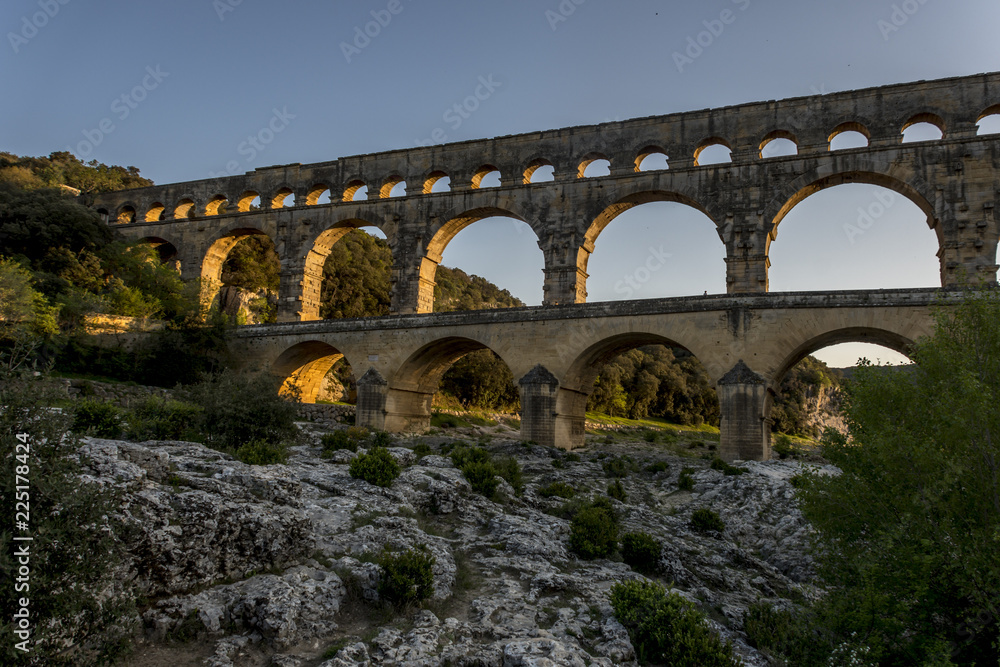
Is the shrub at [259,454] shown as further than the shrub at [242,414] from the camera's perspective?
No

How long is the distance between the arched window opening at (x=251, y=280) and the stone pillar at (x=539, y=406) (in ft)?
66.9

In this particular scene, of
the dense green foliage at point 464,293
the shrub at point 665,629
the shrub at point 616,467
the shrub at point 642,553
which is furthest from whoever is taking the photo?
the dense green foliage at point 464,293

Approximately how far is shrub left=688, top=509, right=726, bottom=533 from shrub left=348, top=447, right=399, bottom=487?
21.8 feet

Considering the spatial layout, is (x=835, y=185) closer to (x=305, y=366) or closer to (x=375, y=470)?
(x=375, y=470)

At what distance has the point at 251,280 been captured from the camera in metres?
41.7

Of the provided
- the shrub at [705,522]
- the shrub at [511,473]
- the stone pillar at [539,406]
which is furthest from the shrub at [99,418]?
the stone pillar at [539,406]

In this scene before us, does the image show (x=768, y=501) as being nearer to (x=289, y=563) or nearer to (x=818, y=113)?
(x=289, y=563)

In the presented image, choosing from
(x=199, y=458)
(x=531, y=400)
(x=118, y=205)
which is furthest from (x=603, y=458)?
(x=118, y=205)

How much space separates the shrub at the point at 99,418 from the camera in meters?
12.4

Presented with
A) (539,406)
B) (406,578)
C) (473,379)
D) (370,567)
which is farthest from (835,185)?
(370,567)

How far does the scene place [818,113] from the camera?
85.3 feet

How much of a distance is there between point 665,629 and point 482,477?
21.9 ft

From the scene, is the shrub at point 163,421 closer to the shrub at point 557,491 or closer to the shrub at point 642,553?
the shrub at point 557,491

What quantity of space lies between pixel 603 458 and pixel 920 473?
12.5 m
